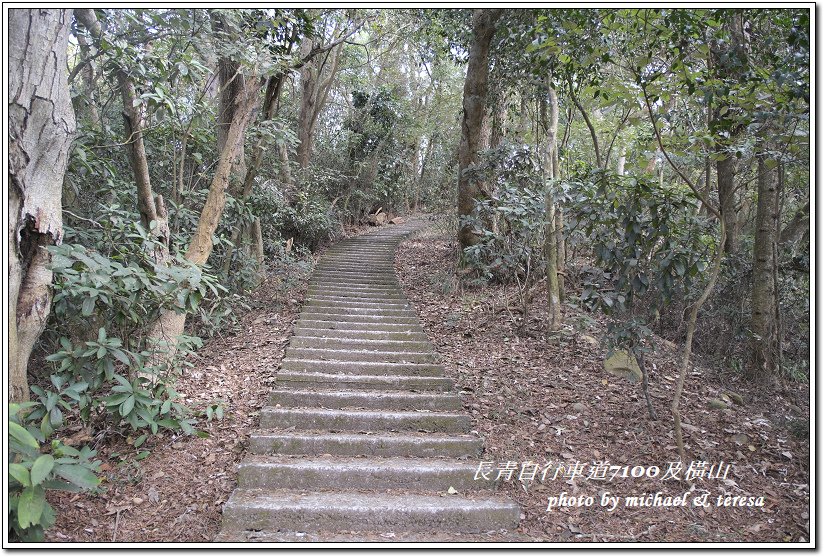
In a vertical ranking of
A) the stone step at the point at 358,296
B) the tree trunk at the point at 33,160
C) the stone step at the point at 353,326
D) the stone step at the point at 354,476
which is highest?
the tree trunk at the point at 33,160

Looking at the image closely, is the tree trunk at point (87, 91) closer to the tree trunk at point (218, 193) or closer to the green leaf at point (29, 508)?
the tree trunk at point (218, 193)

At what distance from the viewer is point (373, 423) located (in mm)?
4324

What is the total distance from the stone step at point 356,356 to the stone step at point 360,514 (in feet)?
7.17

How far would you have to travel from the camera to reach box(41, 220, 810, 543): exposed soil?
3.18 m

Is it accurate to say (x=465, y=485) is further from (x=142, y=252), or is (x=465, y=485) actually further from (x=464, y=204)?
(x=464, y=204)

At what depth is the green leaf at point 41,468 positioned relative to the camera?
2.21 m

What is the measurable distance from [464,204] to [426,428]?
511 centimetres

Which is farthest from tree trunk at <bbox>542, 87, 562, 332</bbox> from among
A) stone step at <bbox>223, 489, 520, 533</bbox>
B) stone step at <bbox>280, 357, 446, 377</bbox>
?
stone step at <bbox>223, 489, 520, 533</bbox>

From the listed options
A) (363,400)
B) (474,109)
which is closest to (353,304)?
(363,400)

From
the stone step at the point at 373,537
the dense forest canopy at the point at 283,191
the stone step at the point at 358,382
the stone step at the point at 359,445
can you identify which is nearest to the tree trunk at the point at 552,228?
the dense forest canopy at the point at 283,191

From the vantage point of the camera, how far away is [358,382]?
4.98 m

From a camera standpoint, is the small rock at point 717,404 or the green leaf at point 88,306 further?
the small rock at point 717,404
